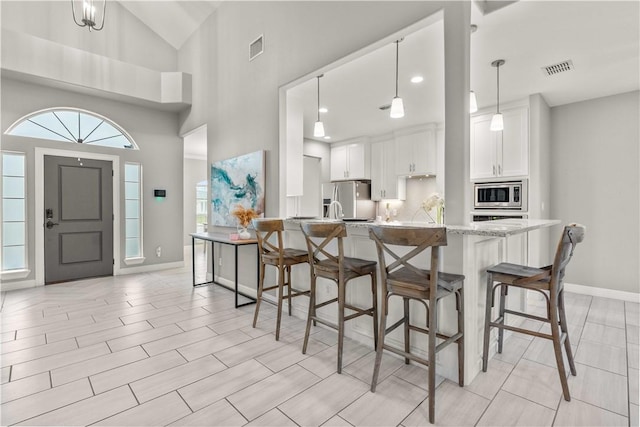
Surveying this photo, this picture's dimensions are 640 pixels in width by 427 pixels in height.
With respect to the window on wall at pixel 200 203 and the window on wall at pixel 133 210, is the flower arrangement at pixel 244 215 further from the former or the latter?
the window on wall at pixel 200 203

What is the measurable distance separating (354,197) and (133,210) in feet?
13.5

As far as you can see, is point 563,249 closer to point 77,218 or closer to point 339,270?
point 339,270

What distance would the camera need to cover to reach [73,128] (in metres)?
4.93

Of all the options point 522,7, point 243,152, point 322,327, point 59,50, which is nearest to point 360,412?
point 322,327

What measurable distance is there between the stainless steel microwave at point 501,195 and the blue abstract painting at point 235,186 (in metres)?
3.18

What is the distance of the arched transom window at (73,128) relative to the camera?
4.52m

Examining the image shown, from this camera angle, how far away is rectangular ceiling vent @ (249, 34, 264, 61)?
12.7 ft

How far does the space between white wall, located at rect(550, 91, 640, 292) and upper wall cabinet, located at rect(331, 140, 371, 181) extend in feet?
10.2

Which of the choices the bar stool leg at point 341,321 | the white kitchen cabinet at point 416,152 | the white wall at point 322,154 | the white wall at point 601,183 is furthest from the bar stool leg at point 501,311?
the white wall at point 322,154

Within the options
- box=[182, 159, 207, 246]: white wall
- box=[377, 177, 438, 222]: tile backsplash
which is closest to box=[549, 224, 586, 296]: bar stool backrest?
box=[377, 177, 438, 222]: tile backsplash

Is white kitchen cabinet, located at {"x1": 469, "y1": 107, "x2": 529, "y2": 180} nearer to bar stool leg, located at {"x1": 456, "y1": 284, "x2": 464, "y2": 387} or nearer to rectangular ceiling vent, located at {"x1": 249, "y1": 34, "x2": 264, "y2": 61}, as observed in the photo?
bar stool leg, located at {"x1": 456, "y1": 284, "x2": 464, "y2": 387}

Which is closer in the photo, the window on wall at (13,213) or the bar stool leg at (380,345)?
the bar stool leg at (380,345)

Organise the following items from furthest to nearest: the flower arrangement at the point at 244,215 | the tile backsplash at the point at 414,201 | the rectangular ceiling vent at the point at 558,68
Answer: the tile backsplash at the point at 414,201, the flower arrangement at the point at 244,215, the rectangular ceiling vent at the point at 558,68

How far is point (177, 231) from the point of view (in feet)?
19.8
